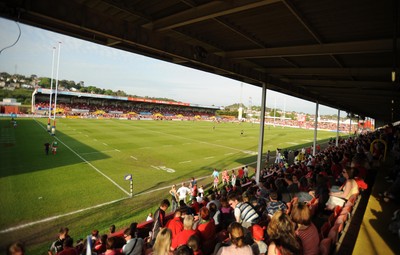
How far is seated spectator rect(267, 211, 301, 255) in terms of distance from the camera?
9.20 feet

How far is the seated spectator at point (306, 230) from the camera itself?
3.13 meters

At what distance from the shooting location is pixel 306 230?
3.23 m

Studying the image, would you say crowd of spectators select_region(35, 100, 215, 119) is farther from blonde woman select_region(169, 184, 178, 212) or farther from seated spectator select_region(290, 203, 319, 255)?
seated spectator select_region(290, 203, 319, 255)

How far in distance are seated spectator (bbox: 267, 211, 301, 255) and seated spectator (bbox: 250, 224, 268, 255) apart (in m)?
0.72

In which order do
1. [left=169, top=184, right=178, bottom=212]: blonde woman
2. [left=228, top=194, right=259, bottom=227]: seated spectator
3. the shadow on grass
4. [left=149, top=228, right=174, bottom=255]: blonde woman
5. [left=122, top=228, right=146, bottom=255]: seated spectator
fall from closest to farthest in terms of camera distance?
[left=149, top=228, right=174, bottom=255]: blonde woman, [left=122, top=228, right=146, bottom=255]: seated spectator, [left=228, top=194, right=259, bottom=227]: seated spectator, [left=169, top=184, right=178, bottom=212]: blonde woman, the shadow on grass

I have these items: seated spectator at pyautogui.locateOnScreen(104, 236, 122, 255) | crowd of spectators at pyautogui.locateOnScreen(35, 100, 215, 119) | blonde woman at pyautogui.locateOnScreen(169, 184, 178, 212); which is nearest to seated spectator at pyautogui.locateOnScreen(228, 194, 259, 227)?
seated spectator at pyautogui.locateOnScreen(104, 236, 122, 255)

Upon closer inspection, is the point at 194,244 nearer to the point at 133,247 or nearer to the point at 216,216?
the point at 133,247

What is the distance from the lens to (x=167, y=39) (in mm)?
6348

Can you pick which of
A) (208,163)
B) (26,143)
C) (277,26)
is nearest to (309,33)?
(277,26)

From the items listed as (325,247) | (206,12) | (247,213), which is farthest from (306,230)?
(206,12)

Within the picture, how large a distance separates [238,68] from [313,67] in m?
2.90

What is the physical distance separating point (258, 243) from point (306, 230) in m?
0.85

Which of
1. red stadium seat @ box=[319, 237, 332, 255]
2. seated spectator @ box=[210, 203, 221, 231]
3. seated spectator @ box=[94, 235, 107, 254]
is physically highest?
red stadium seat @ box=[319, 237, 332, 255]

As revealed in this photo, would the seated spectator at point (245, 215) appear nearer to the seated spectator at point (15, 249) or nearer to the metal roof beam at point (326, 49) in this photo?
the seated spectator at point (15, 249)
